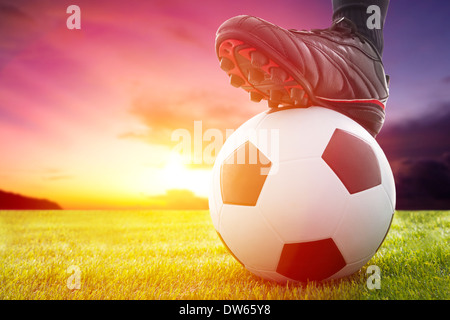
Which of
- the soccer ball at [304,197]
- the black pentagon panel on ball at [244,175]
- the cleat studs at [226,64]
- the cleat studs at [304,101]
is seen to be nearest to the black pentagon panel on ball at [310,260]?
the soccer ball at [304,197]

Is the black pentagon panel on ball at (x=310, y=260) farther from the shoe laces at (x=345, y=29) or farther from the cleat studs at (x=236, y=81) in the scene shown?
the shoe laces at (x=345, y=29)

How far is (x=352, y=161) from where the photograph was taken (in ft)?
7.11

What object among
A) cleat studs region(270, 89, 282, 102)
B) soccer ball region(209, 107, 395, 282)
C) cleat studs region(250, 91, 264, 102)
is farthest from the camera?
cleat studs region(250, 91, 264, 102)

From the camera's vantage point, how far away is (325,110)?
244 centimetres

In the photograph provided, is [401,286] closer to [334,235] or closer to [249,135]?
[334,235]

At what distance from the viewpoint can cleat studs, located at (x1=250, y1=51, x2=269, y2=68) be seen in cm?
227

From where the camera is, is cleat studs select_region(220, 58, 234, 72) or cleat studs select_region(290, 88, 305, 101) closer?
cleat studs select_region(290, 88, 305, 101)

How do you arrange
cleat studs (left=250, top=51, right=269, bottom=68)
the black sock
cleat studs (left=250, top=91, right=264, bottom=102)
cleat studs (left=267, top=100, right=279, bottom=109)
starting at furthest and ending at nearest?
the black sock
cleat studs (left=250, top=91, right=264, bottom=102)
cleat studs (left=267, top=100, right=279, bottom=109)
cleat studs (left=250, top=51, right=269, bottom=68)

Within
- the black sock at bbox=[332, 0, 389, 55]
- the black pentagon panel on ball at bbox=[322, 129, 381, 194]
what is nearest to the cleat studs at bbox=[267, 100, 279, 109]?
the black pentagon panel on ball at bbox=[322, 129, 381, 194]

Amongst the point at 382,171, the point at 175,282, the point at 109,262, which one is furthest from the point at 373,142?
the point at 109,262

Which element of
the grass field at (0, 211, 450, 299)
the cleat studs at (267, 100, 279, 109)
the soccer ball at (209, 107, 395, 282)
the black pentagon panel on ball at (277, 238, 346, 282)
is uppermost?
the cleat studs at (267, 100, 279, 109)

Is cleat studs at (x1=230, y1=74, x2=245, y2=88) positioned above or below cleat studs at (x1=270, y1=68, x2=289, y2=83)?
below

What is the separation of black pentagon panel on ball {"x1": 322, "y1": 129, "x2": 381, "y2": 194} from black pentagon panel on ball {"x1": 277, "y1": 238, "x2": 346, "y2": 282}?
1.29 ft

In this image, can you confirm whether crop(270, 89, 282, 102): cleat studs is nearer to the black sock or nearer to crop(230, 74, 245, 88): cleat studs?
crop(230, 74, 245, 88): cleat studs
